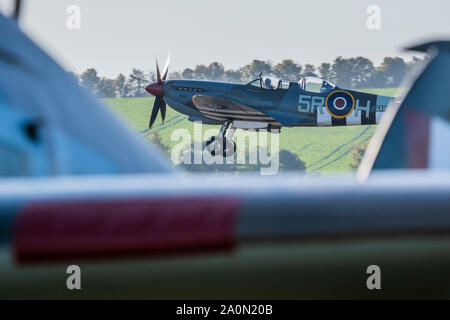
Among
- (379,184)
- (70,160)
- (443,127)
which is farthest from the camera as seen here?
(443,127)

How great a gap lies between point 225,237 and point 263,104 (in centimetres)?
2504

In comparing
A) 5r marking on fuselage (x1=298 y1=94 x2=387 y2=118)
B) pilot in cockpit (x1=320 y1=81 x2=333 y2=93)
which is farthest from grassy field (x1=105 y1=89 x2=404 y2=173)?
5r marking on fuselage (x1=298 y1=94 x2=387 y2=118)

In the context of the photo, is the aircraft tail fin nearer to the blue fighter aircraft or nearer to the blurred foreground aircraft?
the blurred foreground aircraft

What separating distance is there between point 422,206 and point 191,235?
0.92 feet

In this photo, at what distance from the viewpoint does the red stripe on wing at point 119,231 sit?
759mm

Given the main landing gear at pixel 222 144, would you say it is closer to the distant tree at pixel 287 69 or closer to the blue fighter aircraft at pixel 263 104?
the blue fighter aircraft at pixel 263 104

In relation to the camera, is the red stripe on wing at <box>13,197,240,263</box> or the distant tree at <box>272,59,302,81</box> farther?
the distant tree at <box>272,59,302,81</box>

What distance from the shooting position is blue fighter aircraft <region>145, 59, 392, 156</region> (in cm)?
2461

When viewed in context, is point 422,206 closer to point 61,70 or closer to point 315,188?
point 315,188

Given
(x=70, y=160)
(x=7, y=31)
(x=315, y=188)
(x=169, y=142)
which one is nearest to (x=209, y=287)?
(x=315, y=188)

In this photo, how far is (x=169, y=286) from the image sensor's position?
81cm

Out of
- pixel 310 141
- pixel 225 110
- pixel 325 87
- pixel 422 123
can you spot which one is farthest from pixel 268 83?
pixel 422 123

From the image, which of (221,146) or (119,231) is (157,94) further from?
(119,231)
